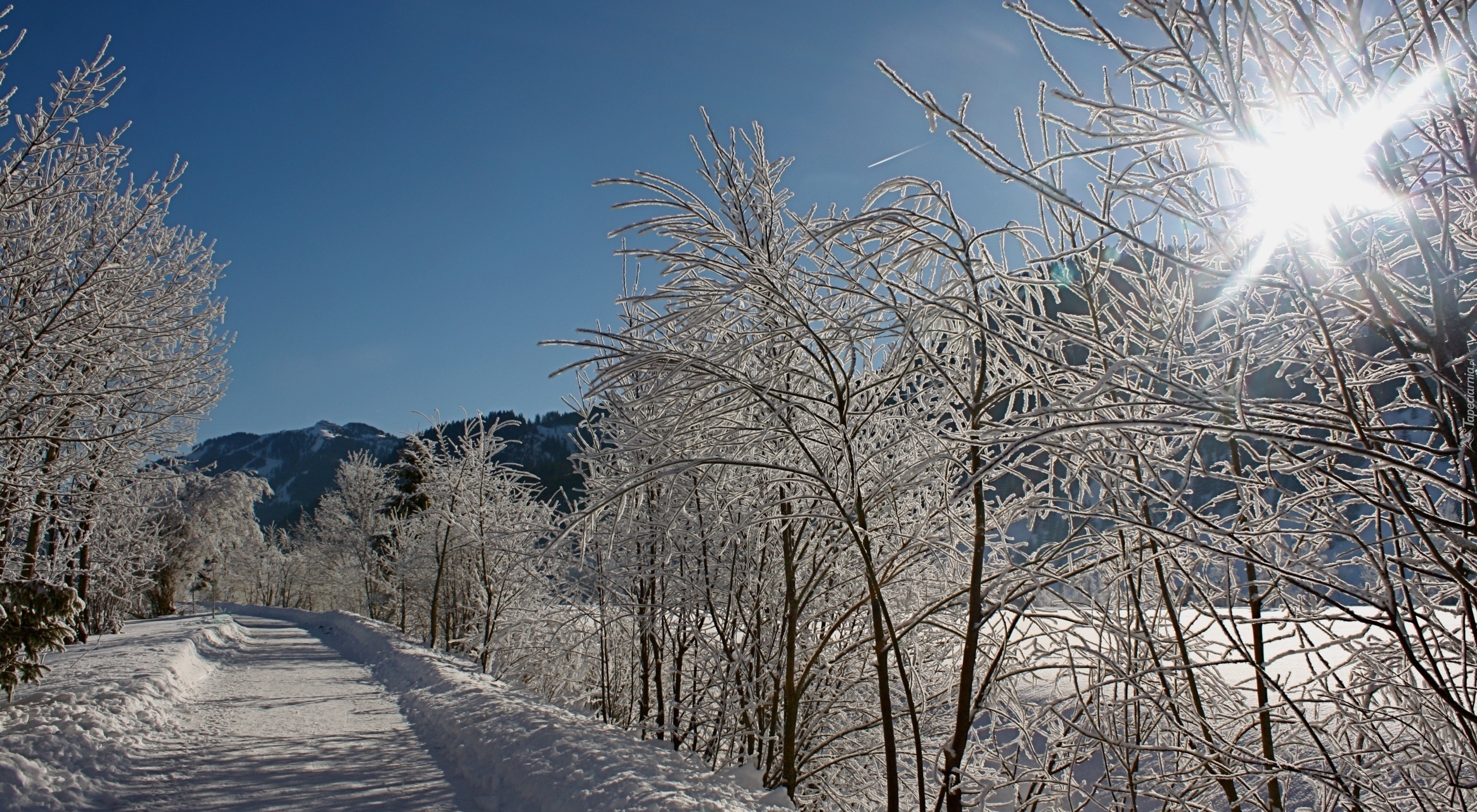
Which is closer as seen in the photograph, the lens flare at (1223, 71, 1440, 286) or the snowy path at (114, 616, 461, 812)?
the lens flare at (1223, 71, 1440, 286)

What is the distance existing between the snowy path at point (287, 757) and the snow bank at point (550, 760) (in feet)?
1.04

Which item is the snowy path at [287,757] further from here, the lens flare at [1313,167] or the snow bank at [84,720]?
the lens flare at [1313,167]

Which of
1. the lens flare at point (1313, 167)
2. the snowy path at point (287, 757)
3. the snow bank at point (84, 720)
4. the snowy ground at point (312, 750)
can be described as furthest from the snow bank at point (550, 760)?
the lens flare at point (1313, 167)

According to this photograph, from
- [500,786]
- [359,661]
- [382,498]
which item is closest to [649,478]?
[500,786]

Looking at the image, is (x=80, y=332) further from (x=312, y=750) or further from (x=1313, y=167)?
(x=1313, y=167)

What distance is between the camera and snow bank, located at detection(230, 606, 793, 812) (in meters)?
4.71

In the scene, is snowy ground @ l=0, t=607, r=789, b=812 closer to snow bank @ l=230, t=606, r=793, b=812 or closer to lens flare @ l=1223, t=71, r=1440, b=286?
snow bank @ l=230, t=606, r=793, b=812

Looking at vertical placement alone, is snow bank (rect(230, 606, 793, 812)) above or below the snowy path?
above

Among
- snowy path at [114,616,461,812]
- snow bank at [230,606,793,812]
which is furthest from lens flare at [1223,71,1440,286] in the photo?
snowy path at [114,616,461,812]

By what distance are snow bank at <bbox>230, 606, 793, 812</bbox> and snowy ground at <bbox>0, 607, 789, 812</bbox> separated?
0.02m

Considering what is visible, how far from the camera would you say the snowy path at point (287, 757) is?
5.41 meters

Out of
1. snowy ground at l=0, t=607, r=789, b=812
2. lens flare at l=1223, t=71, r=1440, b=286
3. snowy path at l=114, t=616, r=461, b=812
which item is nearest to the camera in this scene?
lens flare at l=1223, t=71, r=1440, b=286

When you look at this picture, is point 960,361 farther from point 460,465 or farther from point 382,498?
point 382,498

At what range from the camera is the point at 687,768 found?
5.59m
